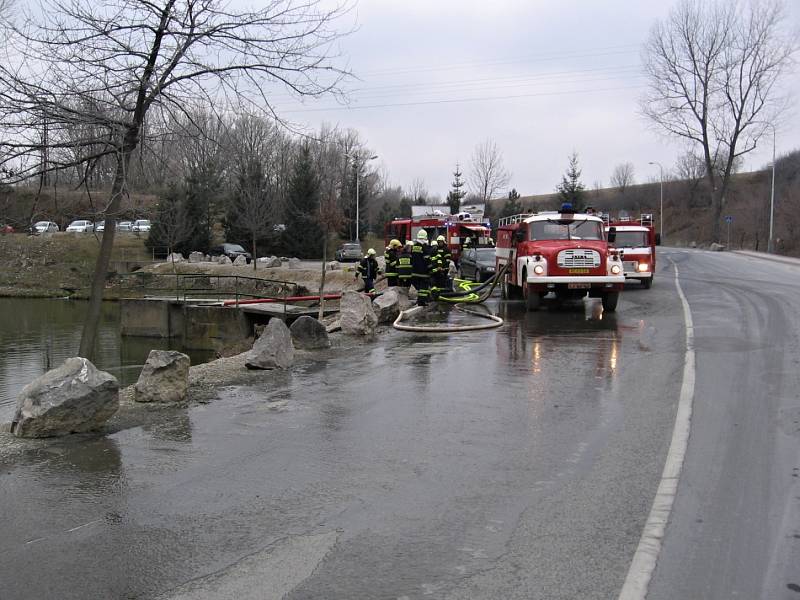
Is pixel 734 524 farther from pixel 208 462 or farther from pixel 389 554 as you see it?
pixel 208 462

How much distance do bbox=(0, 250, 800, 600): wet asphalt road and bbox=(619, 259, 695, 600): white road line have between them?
2.6 inches

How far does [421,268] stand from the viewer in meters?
17.0

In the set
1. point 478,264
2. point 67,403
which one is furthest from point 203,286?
point 67,403

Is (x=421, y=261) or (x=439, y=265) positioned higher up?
(x=421, y=261)

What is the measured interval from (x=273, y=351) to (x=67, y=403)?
3.82 metres

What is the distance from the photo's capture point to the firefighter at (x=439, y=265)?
55.6ft

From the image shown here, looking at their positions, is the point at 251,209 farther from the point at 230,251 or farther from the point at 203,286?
the point at 203,286

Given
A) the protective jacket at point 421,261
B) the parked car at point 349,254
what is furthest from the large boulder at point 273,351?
the parked car at point 349,254

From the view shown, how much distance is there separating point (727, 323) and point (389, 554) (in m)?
12.1

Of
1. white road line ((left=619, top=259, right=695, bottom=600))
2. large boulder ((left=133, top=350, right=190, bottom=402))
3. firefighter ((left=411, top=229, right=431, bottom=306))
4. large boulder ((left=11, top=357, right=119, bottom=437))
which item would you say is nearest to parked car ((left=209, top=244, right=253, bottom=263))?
firefighter ((left=411, top=229, right=431, bottom=306))

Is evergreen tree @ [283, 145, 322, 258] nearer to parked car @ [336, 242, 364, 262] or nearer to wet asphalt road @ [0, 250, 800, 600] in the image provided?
parked car @ [336, 242, 364, 262]

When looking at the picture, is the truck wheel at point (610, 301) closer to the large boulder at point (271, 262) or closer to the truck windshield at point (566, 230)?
the truck windshield at point (566, 230)

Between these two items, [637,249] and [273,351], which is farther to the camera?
[637,249]

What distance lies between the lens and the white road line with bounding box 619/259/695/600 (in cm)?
381
